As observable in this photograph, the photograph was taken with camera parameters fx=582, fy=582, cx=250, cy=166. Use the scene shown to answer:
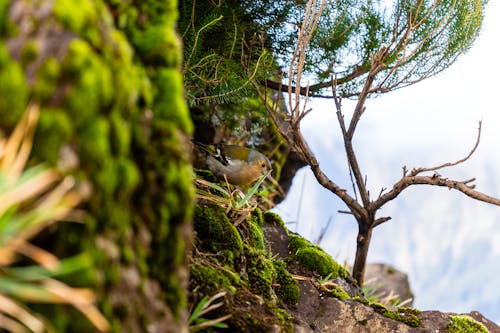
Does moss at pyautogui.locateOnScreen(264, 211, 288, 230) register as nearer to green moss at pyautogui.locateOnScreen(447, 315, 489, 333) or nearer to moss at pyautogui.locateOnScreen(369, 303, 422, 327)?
moss at pyautogui.locateOnScreen(369, 303, 422, 327)

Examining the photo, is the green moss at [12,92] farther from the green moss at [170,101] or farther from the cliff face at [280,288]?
the cliff face at [280,288]

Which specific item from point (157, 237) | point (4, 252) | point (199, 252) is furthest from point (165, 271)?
point (199, 252)

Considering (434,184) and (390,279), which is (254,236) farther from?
(390,279)

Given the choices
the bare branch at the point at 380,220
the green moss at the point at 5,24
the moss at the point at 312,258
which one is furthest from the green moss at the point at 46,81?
the bare branch at the point at 380,220

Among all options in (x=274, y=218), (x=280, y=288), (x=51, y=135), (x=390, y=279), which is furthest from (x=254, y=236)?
(x=390, y=279)

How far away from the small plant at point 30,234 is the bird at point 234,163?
2460mm

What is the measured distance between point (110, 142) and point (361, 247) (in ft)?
11.1

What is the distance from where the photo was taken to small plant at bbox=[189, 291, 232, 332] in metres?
1.72

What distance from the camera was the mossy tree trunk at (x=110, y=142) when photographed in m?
1.10

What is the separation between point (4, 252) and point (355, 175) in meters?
3.49

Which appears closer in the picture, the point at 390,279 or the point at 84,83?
the point at 84,83

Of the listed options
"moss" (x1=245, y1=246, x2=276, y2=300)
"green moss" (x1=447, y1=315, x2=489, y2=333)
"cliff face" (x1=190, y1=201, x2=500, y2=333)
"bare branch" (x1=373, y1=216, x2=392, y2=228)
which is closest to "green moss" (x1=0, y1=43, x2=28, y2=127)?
"cliff face" (x1=190, y1=201, x2=500, y2=333)

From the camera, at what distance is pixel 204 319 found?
1.77 metres

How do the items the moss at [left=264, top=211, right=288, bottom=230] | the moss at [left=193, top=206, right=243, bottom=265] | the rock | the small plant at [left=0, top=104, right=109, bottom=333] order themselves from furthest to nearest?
the rock
the moss at [left=264, top=211, right=288, bottom=230]
the moss at [left=193, top=206, right=243, bottom=265]
the small plant at [left=0, top=104, right=109, bottom=333]
